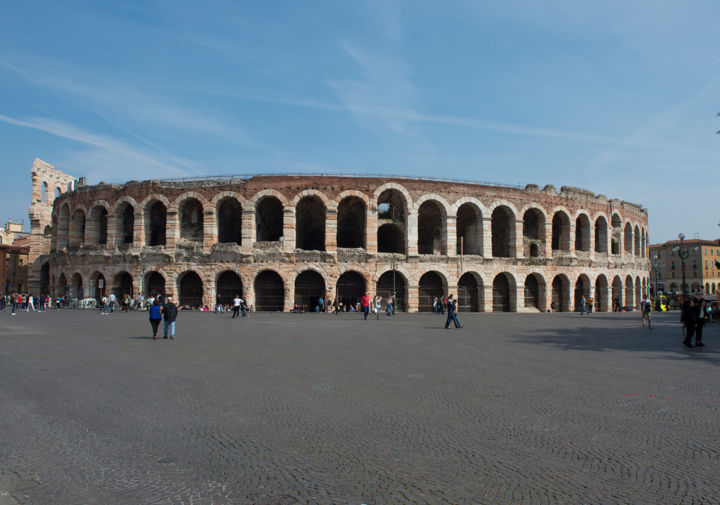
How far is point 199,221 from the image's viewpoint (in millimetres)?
33719

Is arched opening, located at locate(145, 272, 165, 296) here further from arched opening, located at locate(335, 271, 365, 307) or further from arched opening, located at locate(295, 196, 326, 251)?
arched opening, located at locate(335, 271, 365, 307)

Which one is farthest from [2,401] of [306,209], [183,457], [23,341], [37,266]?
[37,266]

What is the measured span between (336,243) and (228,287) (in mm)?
8128

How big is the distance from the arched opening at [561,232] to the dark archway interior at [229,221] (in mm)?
24550

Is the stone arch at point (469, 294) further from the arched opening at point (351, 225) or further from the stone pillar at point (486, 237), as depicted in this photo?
the arched opening at point (351, 225)

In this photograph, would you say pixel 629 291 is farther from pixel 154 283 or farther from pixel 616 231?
pixel 154 283

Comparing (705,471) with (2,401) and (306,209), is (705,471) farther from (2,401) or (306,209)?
(306,209)

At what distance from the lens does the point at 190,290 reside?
31219mm

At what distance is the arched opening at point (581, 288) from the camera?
3506cm

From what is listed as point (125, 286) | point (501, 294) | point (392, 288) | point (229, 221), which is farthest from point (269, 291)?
point (501, 294)

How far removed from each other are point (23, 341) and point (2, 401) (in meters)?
7.85

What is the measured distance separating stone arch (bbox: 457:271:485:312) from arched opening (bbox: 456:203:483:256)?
201cm

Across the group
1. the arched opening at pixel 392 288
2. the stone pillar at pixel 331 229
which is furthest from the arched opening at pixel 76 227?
the arched opening at pixel 392 288

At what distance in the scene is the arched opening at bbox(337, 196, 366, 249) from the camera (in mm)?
33562
